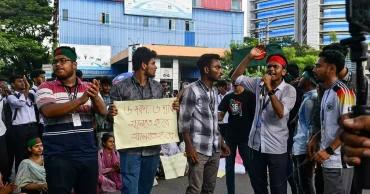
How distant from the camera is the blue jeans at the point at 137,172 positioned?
434 cm

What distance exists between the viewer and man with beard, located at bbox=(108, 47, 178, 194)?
172 inches

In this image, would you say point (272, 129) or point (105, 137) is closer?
point (272, 129)

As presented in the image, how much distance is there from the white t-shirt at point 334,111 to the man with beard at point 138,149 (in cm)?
175

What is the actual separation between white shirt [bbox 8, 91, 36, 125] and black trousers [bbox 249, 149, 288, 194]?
14.4 feet

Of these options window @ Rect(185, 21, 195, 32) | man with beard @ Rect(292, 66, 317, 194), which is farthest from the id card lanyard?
window @ Rect(185, 21, 195, 32)

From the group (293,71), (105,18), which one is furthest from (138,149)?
(105,18)

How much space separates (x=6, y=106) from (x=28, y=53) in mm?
30570

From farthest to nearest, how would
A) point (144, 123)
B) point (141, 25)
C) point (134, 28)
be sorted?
1. point (141, 25)
2. point (134, 28)
3. point (144, 123)

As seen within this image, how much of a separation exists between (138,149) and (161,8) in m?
42.6

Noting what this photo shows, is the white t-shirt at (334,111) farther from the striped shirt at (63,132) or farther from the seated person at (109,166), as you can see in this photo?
the seated person at (109,166)

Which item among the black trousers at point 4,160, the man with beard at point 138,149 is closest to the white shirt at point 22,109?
the black trousers at point 4,160

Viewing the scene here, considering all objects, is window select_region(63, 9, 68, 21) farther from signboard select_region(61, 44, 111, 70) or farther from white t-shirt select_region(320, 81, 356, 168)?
white t-shirt select_region(320, 81, 356, 168)

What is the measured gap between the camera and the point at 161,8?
45.9 meters

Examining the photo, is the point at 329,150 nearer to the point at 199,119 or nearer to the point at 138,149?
the point at 199,119
